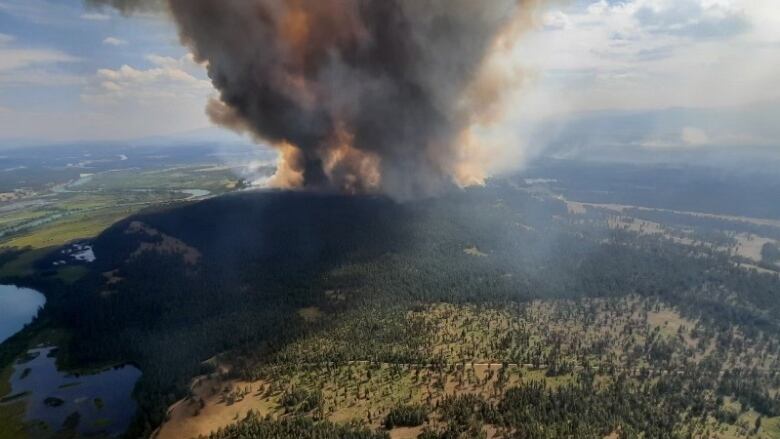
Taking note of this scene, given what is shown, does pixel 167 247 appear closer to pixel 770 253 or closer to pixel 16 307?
pixel 16 307

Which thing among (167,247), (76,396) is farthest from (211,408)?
(167,247)

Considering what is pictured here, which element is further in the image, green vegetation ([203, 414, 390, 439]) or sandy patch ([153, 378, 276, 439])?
sandy patch ([153, 378, 276, 439])

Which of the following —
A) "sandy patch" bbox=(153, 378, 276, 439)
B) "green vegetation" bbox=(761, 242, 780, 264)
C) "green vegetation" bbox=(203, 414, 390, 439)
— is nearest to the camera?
"green vegetation" bbox=(203, 414, 390, 439)

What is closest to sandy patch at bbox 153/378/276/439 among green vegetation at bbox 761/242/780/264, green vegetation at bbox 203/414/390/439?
green vegetation at bbox 203/414/390/439

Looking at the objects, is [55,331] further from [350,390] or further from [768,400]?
[768,400]

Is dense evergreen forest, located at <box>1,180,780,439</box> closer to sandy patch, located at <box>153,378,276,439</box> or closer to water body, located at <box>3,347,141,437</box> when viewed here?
sandy patch, located at <box>153,378,276,439</box>

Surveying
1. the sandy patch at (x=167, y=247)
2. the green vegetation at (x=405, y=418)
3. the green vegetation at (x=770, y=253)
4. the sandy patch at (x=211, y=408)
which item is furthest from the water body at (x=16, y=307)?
the green vegetation at (x=770, y=253)
